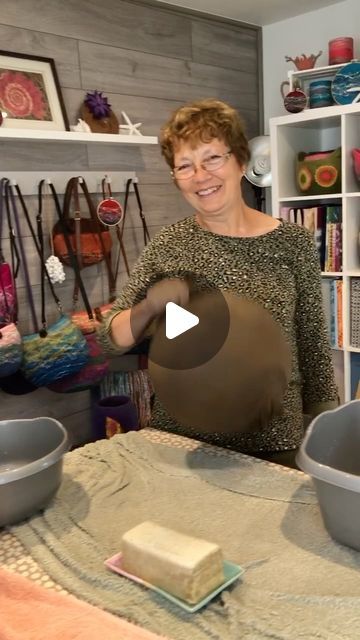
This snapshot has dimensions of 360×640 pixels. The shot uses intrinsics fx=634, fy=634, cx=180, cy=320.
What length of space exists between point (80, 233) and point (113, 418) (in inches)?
27.6

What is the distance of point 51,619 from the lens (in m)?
0.78

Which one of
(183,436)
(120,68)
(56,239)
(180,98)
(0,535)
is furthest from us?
(180,98)

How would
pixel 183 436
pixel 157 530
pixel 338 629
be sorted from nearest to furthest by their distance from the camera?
pixel 338 629 < pixel 157 530 < pixel 183 436

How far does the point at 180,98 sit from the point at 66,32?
62cm

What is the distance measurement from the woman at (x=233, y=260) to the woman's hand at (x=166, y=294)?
0.08 metres

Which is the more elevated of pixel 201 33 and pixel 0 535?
pixel 201 33

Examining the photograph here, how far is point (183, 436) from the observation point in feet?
4.38

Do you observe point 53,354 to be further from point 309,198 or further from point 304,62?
point 304,62

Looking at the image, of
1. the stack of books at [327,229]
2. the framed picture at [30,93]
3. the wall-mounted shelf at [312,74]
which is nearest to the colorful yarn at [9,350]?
the framed picture at [30,93]

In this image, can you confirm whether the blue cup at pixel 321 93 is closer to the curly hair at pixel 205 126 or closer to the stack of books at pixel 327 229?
the stack of books at pixel 327 229

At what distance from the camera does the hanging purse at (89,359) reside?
2191 millimetres

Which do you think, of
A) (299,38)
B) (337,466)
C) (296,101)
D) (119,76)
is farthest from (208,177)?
(299,38)

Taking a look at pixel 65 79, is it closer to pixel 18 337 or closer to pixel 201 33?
pixel 201 33

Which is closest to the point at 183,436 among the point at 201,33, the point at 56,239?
the point at 56,239
